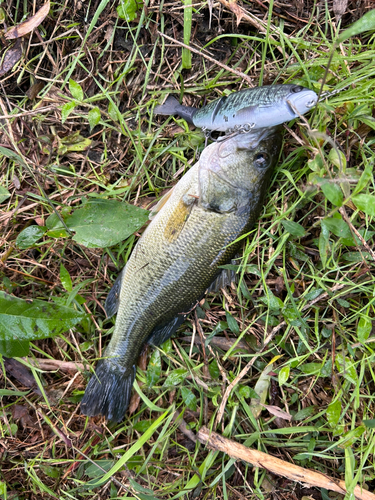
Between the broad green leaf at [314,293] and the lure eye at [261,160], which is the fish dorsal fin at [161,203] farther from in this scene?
the broad green leaf at [314,293]

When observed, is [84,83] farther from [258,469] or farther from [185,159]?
[258,469]

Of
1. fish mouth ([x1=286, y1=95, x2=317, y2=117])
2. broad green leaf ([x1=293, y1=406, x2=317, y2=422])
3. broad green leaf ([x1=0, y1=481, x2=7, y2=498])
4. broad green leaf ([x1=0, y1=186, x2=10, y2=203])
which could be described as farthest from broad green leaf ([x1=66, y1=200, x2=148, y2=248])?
broad green leaf ([x1=0, y1=481, x2=7, y2=498])

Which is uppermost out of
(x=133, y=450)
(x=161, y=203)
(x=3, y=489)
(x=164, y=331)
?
(x=161, y=203)

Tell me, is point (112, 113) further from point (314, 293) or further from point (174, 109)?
point (314, 293)

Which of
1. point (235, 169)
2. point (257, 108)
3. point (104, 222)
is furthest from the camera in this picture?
point (104, 222)

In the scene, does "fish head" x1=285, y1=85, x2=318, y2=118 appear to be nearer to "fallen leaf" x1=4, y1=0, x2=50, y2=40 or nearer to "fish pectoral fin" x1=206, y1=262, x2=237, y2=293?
"fish pectoral fin" x1=206, y1=262, x2=237, y2=293

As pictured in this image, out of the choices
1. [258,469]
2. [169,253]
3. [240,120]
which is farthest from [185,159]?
[258,469]

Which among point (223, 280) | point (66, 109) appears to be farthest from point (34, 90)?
point (223, 280)
